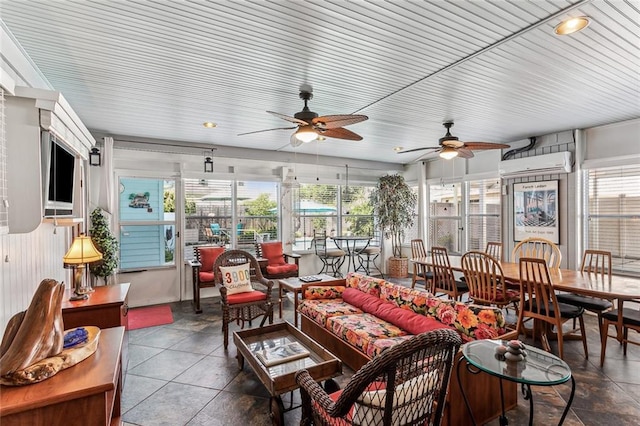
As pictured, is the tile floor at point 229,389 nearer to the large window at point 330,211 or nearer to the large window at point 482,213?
the large window at point 482,213

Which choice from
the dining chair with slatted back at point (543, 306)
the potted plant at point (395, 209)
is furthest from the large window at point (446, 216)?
the dining chair with slatted back at point (543, 306)

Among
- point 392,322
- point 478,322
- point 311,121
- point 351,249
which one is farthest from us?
point 351,249

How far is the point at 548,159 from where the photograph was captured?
484 cm

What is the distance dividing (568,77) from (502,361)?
2612mm

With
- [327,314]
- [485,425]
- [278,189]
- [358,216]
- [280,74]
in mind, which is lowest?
[485,425]

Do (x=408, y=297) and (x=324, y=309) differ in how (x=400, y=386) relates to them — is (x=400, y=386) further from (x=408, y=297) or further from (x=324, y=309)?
(x=324, y=309)

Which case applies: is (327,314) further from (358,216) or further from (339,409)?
(358,216)

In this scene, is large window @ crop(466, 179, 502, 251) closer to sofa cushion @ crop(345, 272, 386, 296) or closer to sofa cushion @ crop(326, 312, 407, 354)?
sofa cushion @ crop(345, 272, 386, 296)

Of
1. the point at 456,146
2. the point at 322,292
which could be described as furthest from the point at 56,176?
the point at 456,146

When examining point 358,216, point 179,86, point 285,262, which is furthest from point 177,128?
point 358,216

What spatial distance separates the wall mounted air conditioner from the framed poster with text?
202mm

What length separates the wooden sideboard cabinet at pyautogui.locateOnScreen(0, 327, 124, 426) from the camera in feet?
3.99

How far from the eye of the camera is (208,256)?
17.0 feet

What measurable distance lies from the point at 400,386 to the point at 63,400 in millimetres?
1367
